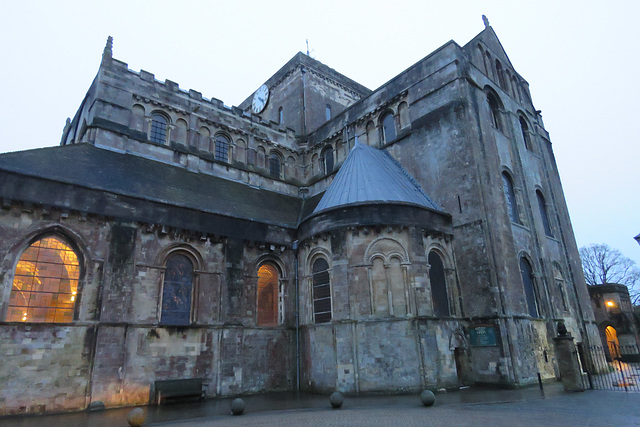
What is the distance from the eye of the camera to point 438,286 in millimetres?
19094

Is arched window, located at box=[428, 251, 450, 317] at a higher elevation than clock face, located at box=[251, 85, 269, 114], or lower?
lower

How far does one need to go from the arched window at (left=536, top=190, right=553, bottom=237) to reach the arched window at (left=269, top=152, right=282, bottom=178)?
1788 centimetres

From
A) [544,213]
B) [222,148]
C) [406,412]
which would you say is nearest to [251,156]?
[222,148]

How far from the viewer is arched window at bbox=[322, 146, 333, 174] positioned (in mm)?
29675

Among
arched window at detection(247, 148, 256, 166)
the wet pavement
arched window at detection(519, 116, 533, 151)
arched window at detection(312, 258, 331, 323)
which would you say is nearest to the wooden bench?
the wet pavement

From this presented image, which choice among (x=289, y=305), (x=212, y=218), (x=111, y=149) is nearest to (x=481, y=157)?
(x=289, y=305)

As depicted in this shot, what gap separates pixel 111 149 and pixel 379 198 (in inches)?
581

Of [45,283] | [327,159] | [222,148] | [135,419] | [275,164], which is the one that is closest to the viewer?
[135,419]

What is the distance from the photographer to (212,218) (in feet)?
63.6

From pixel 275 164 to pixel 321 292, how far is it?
13.7 metres

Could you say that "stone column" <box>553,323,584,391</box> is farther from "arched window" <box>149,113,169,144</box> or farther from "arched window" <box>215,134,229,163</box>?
"arched window" <box>149,113,169,144</box>

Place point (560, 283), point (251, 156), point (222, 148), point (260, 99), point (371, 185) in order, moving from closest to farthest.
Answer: point (371, 185)
point (560, 283)
point (222, 148)
point (251, 156)
point (260, 99)

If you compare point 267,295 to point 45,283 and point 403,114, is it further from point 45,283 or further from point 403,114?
point 403,114

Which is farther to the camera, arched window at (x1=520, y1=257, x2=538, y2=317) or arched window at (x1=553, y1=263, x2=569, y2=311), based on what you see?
arched window at (x1=553, y1=263, x2=569, y2=311)
